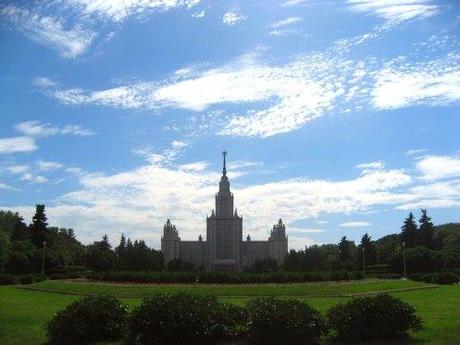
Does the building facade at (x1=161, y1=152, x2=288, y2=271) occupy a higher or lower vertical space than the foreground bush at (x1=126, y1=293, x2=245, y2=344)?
higher

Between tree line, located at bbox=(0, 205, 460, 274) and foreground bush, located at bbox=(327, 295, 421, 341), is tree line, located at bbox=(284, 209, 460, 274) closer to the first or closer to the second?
tree line, located at bbox=(0, 205, 460, 274)

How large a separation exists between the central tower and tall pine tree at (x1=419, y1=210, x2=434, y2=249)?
5627cm

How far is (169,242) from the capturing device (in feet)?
414

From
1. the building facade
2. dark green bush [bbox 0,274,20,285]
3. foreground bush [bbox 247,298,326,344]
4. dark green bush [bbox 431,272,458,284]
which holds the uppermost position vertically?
the building facade

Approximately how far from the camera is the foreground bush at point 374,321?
12492mm

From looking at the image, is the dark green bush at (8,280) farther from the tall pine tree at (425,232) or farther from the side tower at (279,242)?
the side tower at (279,242)

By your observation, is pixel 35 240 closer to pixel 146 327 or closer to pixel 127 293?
pixel 127 293

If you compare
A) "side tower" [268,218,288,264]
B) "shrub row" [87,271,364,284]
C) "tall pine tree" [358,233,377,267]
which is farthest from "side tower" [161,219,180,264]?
"shrub row" [87,271,364,284]

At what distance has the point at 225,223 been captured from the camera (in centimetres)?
12794

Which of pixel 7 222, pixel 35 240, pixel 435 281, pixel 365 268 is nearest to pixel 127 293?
pixel 435 281

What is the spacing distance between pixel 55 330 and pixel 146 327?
7.82 feet

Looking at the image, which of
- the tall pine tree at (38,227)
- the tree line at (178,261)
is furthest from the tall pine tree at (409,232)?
the tall pine tree at (38,227)

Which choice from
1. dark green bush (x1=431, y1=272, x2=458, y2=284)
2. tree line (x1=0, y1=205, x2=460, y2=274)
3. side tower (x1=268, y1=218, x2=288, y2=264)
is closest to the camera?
dark green bush (x1=431, y1=272, x2=458, y2=284)

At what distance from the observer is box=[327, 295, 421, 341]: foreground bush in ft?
41.0
